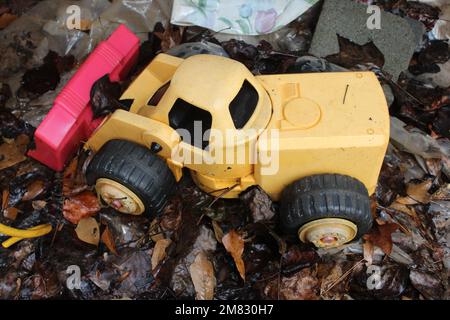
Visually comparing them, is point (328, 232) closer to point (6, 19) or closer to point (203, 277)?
point (203, 277)

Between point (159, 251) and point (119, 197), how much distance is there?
33 centimetres

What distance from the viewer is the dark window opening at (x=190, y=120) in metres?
2.11

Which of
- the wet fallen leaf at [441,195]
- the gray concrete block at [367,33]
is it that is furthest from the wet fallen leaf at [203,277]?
the gray concrete block at [367,33]

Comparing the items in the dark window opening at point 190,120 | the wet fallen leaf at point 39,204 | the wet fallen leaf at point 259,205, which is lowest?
the wet fallen leaf at point 39,204

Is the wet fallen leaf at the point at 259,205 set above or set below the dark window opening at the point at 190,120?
below

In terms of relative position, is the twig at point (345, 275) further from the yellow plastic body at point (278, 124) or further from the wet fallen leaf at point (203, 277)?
the wet fallen leaf at point (203, 277)

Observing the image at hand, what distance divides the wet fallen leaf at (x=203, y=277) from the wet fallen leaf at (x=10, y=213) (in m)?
0.89

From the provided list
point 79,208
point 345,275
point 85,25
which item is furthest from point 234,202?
point 85,25

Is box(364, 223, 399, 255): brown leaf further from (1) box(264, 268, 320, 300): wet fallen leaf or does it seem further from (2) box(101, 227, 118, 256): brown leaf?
(2) box(101, 227, 118, 256): brown leaf

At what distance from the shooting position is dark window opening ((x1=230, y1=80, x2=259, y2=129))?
2111 millimetres

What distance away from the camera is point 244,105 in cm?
214
